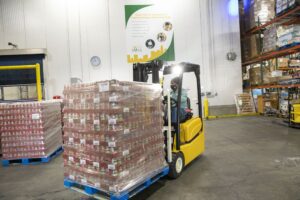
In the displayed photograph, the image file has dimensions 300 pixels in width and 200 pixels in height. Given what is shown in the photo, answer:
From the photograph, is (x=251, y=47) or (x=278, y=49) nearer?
(x=278, y=49)

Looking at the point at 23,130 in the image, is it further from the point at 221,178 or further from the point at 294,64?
the point at 294,64

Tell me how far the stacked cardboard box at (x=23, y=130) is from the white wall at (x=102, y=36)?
5436mm

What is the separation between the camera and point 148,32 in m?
10.5

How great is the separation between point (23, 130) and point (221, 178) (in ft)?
14.2

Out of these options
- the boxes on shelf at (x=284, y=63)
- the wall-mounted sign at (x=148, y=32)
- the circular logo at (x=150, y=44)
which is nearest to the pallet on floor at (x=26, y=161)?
the wall-mounted sign at (x=148, y=32)

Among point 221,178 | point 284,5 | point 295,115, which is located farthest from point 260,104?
point 221,178

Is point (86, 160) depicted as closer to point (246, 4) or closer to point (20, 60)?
point (20, 60)

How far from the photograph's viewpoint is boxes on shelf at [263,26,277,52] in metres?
9.18

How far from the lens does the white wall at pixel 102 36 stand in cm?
1003

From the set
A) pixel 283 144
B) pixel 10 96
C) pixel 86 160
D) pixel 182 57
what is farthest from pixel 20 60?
pixel 283 144

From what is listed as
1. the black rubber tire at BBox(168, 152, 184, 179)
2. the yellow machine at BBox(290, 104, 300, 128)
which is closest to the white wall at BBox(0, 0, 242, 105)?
the yellow machine at BBox(290, 104, 300, 128)

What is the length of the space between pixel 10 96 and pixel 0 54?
1.95 meters

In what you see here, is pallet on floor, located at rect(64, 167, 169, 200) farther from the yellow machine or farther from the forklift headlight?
the yellow machine

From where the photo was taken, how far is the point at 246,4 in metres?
11.6
